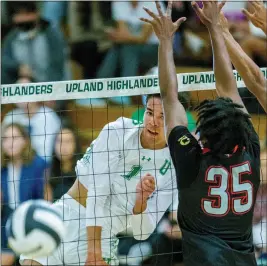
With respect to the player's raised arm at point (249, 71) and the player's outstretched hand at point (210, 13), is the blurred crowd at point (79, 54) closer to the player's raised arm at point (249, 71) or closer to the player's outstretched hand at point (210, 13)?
the player's raised arm at point (249, 71)

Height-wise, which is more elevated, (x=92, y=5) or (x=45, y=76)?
(x=92, y=5)

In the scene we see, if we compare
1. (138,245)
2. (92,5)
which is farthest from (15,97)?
(92,5)

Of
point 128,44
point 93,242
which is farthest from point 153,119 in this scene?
point 128,44

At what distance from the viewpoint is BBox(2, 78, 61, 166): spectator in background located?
7.29 meters

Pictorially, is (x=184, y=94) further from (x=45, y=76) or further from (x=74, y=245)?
(x=45, y=76)

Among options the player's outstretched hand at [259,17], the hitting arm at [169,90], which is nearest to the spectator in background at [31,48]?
the player's outstretched hand at [259,17]

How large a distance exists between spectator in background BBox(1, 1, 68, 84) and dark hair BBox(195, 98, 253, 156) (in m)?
4.39

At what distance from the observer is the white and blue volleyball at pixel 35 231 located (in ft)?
15.4

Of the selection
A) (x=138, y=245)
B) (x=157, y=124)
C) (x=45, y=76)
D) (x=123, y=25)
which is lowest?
(x=138, y=245)

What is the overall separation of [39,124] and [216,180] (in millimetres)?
3486

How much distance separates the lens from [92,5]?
29.1 ft

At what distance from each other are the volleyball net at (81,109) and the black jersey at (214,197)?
179 cm

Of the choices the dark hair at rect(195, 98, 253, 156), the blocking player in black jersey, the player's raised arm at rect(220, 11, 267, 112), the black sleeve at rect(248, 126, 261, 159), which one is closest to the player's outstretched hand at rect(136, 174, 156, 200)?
the player's raised arm at rect(220, 11, 267, 112)

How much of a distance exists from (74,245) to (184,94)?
147 centimetres
